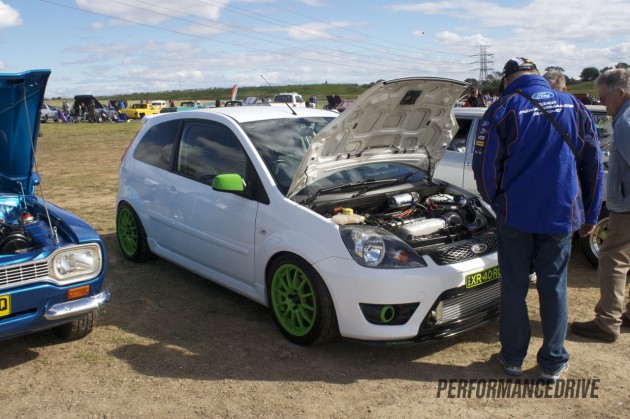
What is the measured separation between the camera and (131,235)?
6043 mm

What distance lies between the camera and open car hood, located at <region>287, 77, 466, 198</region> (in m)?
4.10

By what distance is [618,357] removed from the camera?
156 inches

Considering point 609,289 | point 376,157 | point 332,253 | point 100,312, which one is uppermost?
point 376,157

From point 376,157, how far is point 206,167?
148 cm

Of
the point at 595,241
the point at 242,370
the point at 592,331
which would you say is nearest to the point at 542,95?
the point at 592,331

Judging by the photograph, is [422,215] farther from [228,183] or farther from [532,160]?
[228,183]

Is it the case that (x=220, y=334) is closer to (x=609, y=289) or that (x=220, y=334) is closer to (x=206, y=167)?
(x=206, y=167)

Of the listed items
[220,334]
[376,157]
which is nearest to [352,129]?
[376,157]

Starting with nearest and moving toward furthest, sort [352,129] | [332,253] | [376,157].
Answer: [332,253] → [352,129] → [376,157]

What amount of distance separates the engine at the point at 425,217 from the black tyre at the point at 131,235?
2556mm

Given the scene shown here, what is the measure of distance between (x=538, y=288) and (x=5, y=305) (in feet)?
10.8

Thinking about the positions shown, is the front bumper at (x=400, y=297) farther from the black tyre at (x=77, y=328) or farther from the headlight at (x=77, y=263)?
the black tyre at (x=77, y=328)

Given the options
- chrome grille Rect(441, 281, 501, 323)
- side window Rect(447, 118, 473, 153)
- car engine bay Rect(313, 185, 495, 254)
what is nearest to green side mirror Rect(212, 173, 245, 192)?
car engine bay Rect(313, 185, 495, 254)

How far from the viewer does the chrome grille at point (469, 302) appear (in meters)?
3.79
